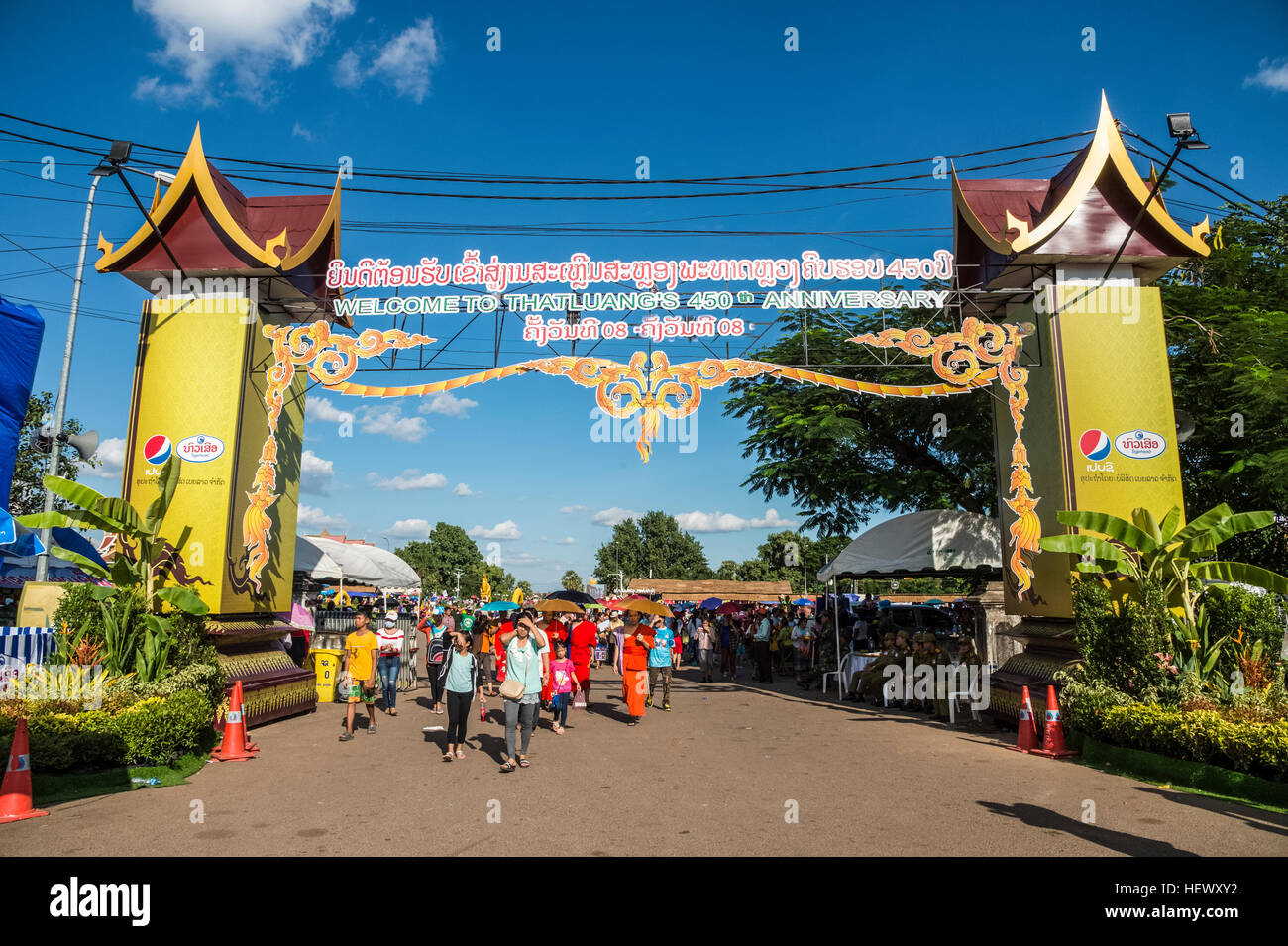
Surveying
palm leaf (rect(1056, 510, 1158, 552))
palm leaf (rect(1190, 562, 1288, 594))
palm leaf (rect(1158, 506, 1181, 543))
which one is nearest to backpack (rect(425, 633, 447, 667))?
palm leaf (rect(1056, 510, 1158, 552))

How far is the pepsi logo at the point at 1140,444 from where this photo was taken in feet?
39.9

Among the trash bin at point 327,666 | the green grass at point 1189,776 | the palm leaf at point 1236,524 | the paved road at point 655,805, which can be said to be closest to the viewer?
the paved road at point 655,805

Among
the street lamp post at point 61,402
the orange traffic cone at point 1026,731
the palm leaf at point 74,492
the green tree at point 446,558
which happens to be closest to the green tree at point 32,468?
the street lamp post at point 61,402

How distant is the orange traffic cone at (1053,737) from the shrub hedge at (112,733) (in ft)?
34.3

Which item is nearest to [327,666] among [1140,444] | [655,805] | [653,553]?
[655,805]

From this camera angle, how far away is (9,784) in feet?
22.7

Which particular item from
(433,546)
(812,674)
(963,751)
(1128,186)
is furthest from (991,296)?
(433,546)

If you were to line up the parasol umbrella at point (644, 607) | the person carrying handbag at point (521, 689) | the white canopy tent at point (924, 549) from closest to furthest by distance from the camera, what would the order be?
the person carrying handbag at point (521, 689), the parasol umbrella at point (644, 607), the white canopy tent at point (924, 549)

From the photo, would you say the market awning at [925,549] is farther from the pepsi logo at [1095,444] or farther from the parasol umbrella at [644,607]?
the pepsi logo at [1095,444]

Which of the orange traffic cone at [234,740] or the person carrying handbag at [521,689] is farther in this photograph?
the orange traffic cone at [234,740]

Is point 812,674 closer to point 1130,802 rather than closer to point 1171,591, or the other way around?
point 1171,591

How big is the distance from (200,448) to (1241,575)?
587 inches

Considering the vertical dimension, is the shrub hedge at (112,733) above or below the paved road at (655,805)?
above

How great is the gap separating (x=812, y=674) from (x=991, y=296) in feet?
34.3
